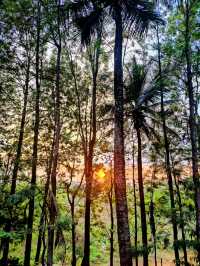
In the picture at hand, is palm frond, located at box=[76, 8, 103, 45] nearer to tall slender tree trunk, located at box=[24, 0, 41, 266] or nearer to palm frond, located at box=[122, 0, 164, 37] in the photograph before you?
palm frond, located at box=[122, 0, 164, 37]

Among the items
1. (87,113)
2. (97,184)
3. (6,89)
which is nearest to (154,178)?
(97,184)

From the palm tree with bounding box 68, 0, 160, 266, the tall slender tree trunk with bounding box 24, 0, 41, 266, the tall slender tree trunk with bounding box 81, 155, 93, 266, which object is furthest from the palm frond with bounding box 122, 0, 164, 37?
the tall slender tree trunk with bounding box 81, 155, 93, 266

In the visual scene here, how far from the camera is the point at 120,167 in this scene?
1016cm

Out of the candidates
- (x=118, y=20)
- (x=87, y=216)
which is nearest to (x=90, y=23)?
(x=118, y=20)

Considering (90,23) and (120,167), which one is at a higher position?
(90,23)

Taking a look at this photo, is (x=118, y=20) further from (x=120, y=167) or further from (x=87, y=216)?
(x=87, y=216)

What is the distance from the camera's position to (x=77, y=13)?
11.8 m

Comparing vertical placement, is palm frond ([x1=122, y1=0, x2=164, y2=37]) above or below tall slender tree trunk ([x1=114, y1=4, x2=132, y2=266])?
above

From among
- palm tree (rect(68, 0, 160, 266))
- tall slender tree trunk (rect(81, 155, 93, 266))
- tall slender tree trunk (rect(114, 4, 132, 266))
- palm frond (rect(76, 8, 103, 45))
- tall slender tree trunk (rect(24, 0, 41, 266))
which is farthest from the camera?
tall slender tree trunk (rect(81, 155, 93, 266))

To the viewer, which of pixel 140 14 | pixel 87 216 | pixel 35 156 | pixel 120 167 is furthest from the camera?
pixel 87 216

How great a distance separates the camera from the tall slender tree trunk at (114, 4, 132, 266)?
9445mm

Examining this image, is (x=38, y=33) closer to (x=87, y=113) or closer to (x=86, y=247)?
(x=87, y=113)

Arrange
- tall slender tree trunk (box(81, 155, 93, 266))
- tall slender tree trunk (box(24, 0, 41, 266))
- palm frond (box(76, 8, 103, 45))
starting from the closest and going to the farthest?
palm frond (box(76, 8, 103, 45))
tall slender tree trunk (box(24, 0, 41, 266))
tall slender tree trunk (box(81, 155, 93, 266))

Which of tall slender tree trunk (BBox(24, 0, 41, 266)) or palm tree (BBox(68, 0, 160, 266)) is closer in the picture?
palm tree (BBox(68, 0, 160, 266))
